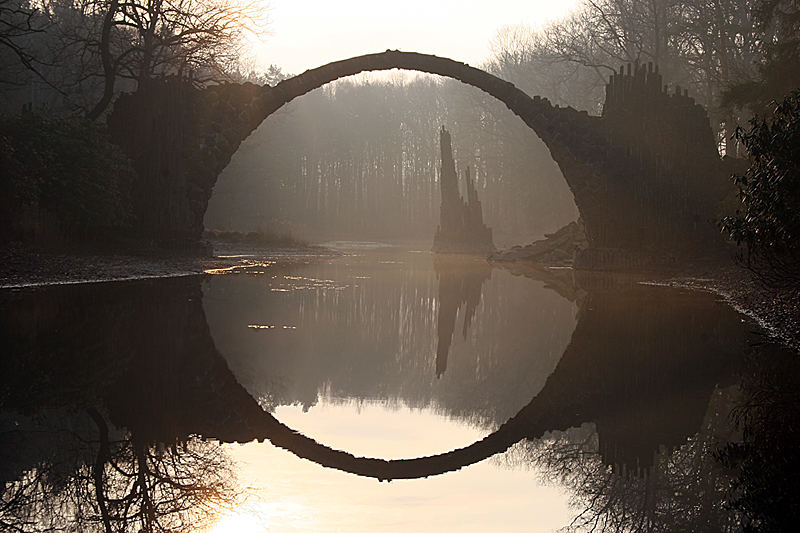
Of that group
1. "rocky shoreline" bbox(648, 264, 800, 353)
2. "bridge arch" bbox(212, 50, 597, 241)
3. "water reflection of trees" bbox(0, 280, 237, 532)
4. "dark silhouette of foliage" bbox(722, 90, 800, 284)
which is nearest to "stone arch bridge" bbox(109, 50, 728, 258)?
"bridge arch" bbox(212, 50, 597, 241)

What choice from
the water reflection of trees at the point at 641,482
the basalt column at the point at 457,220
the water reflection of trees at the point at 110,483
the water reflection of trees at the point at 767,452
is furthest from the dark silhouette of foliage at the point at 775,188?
the basalt column at the point at 457,220

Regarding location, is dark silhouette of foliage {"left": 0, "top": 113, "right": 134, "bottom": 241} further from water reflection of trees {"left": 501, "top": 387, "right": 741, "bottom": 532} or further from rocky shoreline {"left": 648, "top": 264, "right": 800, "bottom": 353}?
water reflection of trees {"left": 501, "top": 387, "right": 741, "bottom": 532}

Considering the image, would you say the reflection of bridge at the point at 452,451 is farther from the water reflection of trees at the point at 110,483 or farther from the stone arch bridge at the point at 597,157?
the stone arch bridge at the point at 597,157

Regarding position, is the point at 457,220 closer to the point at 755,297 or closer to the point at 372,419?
the point at 755,297

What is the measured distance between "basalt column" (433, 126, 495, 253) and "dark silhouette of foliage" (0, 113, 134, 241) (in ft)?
64.6

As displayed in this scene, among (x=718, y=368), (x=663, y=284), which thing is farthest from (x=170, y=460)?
(x=663, y=284)

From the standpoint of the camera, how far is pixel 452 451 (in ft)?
17.6

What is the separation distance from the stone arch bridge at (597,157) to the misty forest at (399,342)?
0.22 ft

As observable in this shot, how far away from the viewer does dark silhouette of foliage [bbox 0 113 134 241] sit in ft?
59.9

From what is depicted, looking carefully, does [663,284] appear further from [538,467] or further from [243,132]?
[538,467]

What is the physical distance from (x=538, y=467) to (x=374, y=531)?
153cm

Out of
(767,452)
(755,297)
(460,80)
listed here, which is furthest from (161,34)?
(767,452)

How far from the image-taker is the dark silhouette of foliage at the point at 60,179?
18.3 metres

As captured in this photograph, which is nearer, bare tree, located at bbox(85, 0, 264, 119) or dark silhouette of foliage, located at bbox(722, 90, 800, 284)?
dark silhouette of foliage, located at bbox(722, 90, 800, 284)
